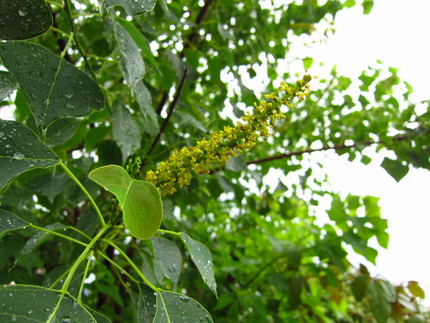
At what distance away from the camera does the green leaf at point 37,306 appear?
0.48 meters

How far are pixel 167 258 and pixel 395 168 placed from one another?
3.05 feet

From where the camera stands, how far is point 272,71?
183 centimetres

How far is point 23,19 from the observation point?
23.0 inches

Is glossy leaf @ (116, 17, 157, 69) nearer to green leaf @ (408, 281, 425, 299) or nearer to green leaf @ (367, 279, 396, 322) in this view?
green leaf @ (367, 279, 396, 322)

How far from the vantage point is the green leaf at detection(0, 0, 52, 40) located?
57 cm

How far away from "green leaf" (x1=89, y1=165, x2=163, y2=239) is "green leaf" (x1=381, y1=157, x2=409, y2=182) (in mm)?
1075

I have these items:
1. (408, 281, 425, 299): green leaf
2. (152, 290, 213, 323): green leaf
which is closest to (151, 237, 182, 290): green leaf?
(152, 290, 213, 323): green leaf

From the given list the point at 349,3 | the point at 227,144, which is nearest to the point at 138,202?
the point at 227,144

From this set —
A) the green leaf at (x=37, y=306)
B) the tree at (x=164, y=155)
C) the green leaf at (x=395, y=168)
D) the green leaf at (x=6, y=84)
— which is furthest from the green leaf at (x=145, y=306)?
the green leaf at (x=395, y=168)

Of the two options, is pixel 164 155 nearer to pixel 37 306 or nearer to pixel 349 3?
pixel 37 306

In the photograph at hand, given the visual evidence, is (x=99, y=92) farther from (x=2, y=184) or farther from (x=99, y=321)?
(x=99, y=321)

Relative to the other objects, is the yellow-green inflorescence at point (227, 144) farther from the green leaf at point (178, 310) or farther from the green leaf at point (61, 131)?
the green leaf at point (61, 131)

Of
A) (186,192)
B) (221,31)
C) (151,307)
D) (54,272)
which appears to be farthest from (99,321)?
(221,31)

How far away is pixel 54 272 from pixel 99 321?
1.26 feet
